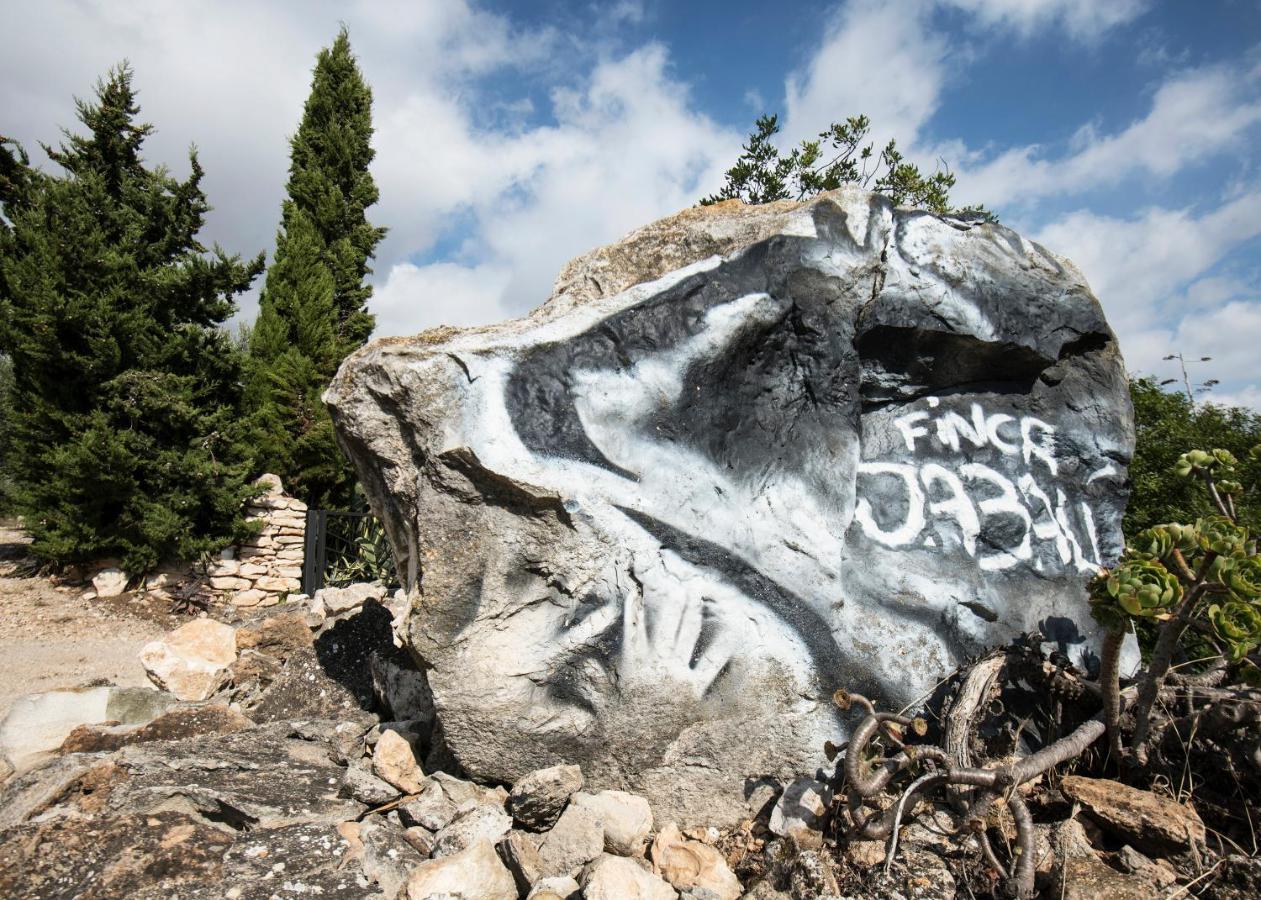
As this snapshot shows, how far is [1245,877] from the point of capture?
1.92 metres

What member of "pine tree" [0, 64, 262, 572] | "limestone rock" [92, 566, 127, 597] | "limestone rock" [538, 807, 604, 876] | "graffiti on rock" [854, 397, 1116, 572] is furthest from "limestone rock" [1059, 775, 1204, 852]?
"limestone rock" [92, 566, 127, 597]

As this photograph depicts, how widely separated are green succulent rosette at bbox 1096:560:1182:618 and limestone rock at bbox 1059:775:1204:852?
52 cm

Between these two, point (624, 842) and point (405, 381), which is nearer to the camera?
point (624, 842)

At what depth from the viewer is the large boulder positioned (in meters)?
2.48

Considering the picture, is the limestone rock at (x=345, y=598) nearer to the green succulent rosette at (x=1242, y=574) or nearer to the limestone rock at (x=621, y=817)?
the limestone rock at (x=621, y=817)

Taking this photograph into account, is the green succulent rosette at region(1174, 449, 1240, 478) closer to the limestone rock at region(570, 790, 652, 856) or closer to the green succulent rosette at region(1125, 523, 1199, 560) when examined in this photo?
the green succulent rosette at region(1125, 523, 1199, 560)

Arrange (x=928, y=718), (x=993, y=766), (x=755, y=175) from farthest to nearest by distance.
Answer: (x=755, y=175), (x=928, y=718), (x=993, y=766)

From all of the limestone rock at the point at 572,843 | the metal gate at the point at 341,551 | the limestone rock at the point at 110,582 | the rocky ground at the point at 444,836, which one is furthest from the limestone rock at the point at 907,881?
the limestone rock at the point at 110,582

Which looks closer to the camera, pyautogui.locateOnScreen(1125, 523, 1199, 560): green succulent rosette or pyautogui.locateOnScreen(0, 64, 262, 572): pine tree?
pyautogui.locateOnScreen(1125, 523, 1199, 560): green succulent rosette

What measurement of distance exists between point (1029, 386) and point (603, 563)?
211 centimetres

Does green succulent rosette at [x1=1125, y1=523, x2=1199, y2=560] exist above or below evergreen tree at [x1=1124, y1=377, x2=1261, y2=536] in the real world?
below

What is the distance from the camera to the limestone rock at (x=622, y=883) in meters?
1.96

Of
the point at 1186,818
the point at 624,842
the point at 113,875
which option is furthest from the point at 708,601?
the point at 113,875

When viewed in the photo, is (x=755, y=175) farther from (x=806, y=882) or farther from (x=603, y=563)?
(x=806, y=882)
